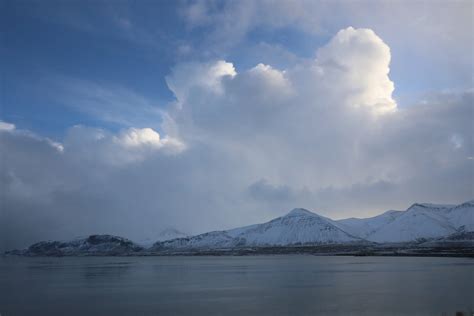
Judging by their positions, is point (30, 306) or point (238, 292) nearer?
point (30, 306)

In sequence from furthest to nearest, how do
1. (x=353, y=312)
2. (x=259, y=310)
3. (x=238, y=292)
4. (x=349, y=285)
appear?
(x=349, y=285) → (x=238, y=292) → (x=259, y=310) → (x=353, y=312)

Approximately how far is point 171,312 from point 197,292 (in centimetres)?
1725

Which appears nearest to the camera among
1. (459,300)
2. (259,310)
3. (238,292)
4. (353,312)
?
(353,312)

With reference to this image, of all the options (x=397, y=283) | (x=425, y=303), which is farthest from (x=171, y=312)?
(x=397, y=283)

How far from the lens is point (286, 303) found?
46719mm

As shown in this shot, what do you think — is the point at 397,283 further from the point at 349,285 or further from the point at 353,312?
the point at 353,312

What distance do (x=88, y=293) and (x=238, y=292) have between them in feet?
70.6

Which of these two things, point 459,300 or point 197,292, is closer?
point 459,300

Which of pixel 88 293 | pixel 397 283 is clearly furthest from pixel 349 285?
pixel 88 293

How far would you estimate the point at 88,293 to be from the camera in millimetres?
59469

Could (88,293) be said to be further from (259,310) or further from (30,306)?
(259,310)

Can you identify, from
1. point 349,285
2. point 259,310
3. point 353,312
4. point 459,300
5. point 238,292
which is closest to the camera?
point 353,312

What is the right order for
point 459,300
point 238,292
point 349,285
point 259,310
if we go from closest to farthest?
point 259,310 → point 459,300 → point 238,292 → point 349,285

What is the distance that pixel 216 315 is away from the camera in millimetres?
40469
